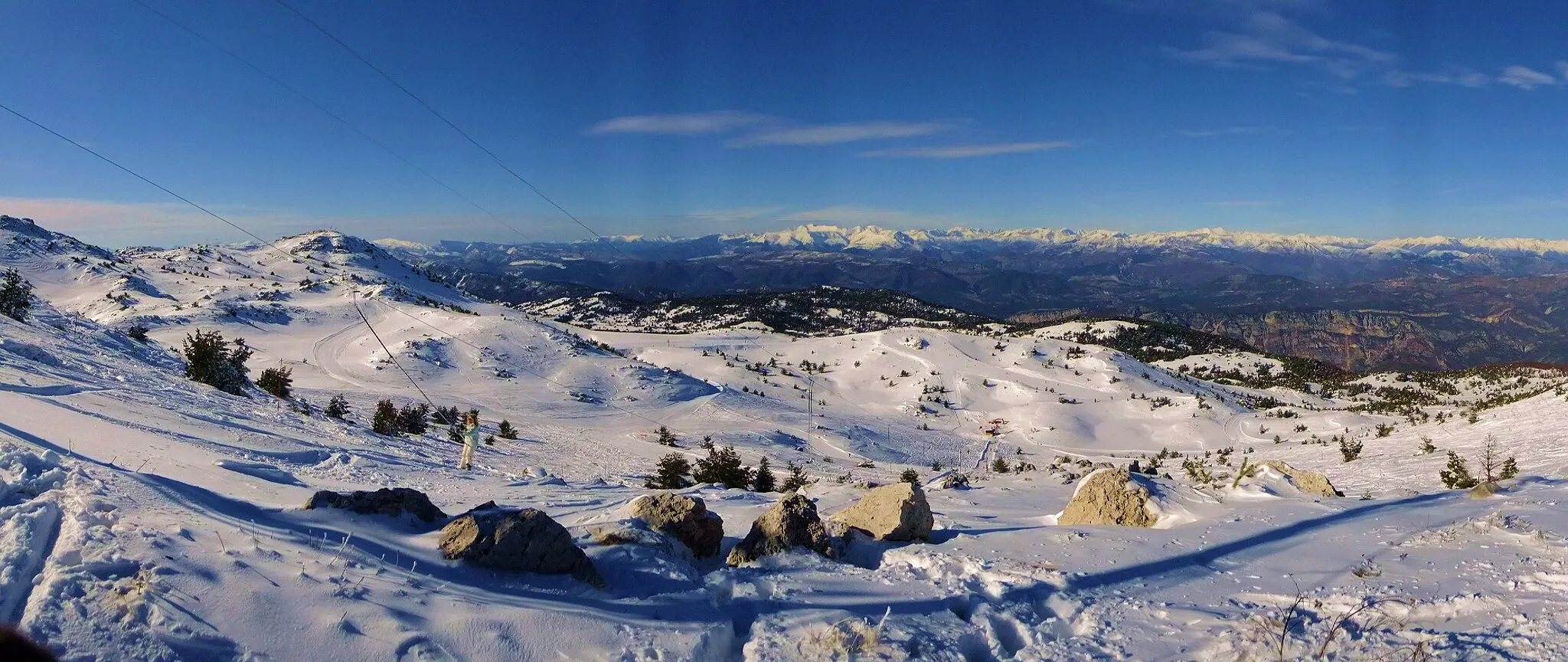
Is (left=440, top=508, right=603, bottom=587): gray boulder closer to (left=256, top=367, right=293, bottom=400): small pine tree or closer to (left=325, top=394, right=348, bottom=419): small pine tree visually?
(left=325, top=394, right=348, bottom=419): small pine tree

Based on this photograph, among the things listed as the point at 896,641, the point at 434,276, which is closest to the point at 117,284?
the point at 434,276

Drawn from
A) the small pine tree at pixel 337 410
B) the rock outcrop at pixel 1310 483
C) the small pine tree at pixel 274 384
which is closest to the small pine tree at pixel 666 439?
the small pine tree at pixel 337 410

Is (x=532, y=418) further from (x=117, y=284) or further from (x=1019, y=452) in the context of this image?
(x=117, y=284)

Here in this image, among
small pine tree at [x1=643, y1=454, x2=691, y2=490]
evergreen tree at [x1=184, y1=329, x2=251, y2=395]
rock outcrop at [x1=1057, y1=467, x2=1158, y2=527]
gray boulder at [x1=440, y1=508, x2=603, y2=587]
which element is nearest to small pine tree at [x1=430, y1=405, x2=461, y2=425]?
evergreen tree at [x1=184, y1=329, x2=251, y2=395]

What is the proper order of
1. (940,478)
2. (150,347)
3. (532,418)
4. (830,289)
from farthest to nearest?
1. (830,289)
2. (532,418)
3. (150,347)
4. (940,478)

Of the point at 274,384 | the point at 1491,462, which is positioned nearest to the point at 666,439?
the point at 274,384

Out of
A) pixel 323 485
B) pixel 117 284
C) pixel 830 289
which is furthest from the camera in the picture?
pixel 830 289
